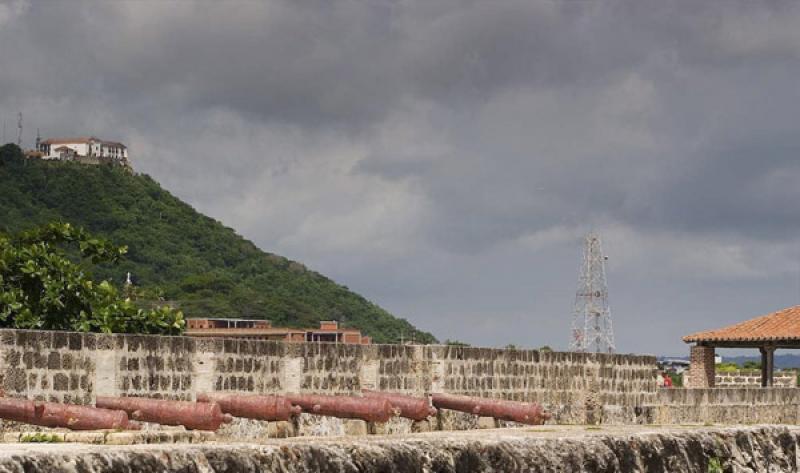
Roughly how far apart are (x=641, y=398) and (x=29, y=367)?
1426cm

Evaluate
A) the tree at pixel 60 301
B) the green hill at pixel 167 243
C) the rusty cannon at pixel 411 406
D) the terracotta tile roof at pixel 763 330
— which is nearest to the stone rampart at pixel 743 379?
the terracotta tile roof at pixel 763 330

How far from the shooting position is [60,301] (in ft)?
91.1

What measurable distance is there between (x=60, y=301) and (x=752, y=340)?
A: 22097 mm

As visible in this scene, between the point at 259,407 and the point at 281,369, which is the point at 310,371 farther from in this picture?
the point at 259,407

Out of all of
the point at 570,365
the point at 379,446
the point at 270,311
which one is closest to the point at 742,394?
the point at 570,365

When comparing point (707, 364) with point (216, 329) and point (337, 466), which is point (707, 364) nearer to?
point (337, 466)

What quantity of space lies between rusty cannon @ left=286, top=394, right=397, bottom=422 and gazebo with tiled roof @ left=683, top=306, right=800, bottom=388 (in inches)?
1165

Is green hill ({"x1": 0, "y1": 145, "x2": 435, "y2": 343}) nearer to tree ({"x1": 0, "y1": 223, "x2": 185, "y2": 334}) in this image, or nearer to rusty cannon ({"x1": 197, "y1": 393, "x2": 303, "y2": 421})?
tree ({"x1": 0, "y1": 223, "x2": 185, "y2": 334})

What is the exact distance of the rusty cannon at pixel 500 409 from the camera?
1552 centimetres

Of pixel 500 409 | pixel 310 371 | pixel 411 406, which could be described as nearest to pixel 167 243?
pixel 310 371

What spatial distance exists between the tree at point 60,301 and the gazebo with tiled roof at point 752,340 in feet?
63.8

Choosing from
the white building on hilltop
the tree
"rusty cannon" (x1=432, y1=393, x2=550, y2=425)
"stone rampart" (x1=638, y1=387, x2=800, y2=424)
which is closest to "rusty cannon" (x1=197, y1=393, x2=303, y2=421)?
"rusty cannon" (x1=432, y1=393, x2=550, y2=425)

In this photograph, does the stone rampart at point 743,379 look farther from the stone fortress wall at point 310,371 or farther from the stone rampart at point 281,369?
the stone rampart at point 281,369

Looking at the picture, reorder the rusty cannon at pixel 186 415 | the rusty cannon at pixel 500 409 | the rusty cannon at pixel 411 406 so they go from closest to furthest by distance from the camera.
→ 1. the rusty cannon at pixel 186 415
2. the rusty cannon at pixel 411 406
3. the rusty cannon at pixel 500 409
